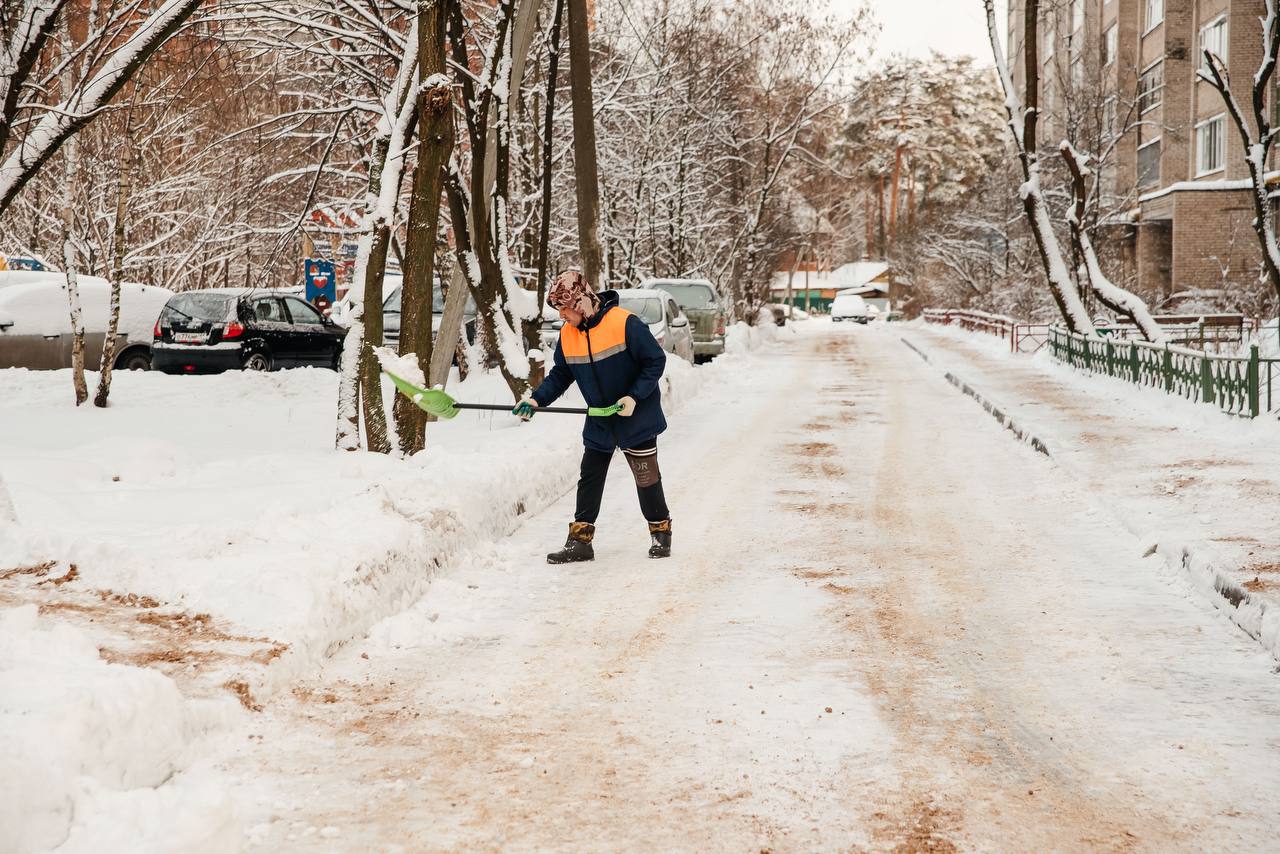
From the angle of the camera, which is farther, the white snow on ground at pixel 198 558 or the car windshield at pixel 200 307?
the car windshield at pixel 200 307

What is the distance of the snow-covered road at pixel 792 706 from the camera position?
3.86 meters

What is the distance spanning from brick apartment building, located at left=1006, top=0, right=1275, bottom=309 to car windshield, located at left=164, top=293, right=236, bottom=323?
23215 mm

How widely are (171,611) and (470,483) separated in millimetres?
2927

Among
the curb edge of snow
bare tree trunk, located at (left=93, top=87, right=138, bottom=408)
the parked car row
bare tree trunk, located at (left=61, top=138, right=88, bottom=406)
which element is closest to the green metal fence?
the curb edge of snow

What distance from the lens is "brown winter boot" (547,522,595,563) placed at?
25.4 feet

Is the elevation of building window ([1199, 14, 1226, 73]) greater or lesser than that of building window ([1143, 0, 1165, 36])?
lesser

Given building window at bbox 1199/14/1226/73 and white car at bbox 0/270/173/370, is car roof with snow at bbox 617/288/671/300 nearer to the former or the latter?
white car at bbox 0/270/173/370

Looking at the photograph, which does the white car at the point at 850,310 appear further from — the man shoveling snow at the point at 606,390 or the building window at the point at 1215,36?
the man shoveling snow at the point at 606,390

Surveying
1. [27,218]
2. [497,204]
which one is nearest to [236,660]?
[497,204]

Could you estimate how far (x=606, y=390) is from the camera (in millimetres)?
7684

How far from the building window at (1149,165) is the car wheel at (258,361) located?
32.5 m

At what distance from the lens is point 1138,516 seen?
27.9 ft

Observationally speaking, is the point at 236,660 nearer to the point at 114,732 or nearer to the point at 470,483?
the point at 114,732

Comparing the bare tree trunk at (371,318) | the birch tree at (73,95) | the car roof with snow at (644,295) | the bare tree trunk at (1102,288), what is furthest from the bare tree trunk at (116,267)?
the bare tree trunk at (1102,288)
